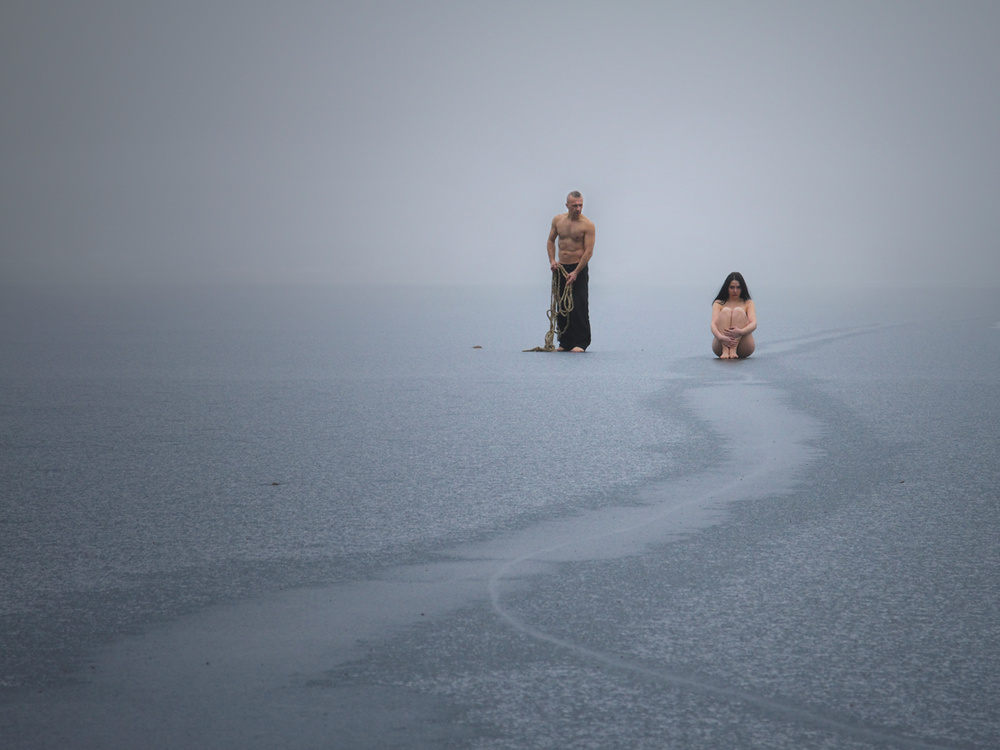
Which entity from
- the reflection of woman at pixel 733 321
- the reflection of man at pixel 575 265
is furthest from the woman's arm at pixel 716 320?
the reflection of man at pixel 575 265

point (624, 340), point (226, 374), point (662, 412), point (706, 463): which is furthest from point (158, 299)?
point (706, 463)

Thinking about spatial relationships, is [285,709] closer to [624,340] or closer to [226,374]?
[226,374]

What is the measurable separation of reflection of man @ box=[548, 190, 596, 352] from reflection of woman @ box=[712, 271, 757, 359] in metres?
2.13

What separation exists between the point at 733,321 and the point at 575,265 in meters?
2.60

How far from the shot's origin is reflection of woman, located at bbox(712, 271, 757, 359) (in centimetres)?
1338

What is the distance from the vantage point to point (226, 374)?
38.6ft

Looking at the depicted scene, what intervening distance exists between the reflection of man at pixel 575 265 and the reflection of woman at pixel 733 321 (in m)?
2.13

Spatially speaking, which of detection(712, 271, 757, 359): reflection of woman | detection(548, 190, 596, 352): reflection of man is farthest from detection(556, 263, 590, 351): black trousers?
detection(712, 271, 757, 359): reflection of woman

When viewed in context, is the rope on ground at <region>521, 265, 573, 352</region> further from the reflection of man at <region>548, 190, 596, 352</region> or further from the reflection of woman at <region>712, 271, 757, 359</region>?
the reflection of woman at <region>712, 271, 757, 359</region>

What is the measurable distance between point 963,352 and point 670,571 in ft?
36.9

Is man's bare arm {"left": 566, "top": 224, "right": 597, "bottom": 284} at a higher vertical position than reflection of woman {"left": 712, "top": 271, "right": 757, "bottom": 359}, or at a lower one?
higher

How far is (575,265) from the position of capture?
1525cm

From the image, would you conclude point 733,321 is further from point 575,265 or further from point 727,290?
point 575,265

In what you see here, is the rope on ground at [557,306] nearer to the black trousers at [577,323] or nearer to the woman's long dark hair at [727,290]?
the black trousers at [577,323]
